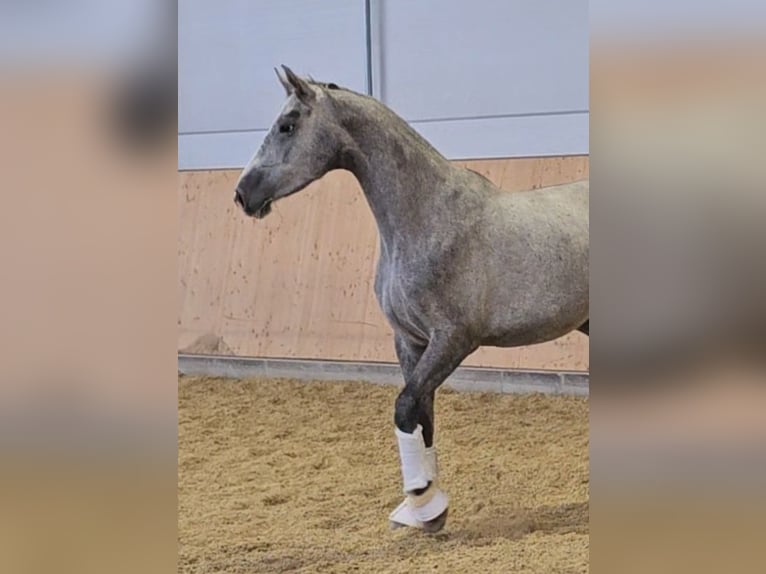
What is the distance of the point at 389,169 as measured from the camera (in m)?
2.46

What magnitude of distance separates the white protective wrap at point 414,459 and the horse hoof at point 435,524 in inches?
5.2

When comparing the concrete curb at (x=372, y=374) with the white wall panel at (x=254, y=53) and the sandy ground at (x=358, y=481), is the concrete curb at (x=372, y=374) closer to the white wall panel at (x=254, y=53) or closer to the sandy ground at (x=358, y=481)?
the sandy ground at (x=358, y=481)

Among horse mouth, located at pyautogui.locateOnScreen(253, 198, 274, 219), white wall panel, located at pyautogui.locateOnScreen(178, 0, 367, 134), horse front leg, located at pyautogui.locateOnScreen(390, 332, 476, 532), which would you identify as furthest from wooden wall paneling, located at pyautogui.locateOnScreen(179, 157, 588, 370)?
horse mouth, located at pyautogui.locateOnScreen(253, 198, 274, 219)

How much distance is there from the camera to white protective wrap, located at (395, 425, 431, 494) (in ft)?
7.91

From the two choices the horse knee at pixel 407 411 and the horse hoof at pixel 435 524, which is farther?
the horse hoof at pixel 435 524

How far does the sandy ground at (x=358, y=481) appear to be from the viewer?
2.45 m

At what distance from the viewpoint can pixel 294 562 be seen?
7.89 feet

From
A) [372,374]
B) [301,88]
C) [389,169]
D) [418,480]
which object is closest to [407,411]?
[418,480]

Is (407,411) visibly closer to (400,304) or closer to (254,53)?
(400,304)

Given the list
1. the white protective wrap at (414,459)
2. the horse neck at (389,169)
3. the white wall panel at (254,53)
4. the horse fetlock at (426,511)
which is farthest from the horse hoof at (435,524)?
the white wall panel at (254,53)
